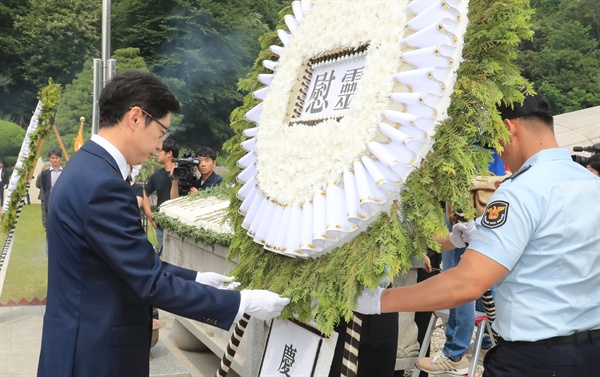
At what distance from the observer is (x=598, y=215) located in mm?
2100

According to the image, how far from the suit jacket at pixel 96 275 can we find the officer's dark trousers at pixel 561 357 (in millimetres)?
1192

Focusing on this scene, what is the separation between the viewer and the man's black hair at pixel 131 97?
2.25m

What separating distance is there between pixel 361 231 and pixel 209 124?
110 feet

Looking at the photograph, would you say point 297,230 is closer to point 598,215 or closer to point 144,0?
point 598,215

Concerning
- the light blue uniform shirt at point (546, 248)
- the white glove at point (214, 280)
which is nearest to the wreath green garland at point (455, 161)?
the light blue uniform shirt at point (546, 248)

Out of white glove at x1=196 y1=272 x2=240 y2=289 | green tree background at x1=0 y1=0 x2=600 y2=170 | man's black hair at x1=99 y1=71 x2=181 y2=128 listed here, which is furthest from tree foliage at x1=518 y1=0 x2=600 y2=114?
man's black hair at x1=99 y1=71 x2=181 y2=128

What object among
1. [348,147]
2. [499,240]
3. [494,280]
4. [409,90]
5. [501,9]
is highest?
[501,9]

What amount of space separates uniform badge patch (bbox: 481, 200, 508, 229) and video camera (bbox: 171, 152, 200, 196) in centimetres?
563

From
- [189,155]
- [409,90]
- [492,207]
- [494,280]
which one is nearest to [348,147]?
[409,90]

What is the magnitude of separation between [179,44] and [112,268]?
33051mm

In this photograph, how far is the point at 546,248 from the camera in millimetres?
2043

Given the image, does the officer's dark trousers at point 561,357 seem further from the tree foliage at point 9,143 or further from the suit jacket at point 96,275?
the tree foliage at point 9,143

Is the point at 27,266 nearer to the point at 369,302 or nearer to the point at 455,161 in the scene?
the point at 369,302

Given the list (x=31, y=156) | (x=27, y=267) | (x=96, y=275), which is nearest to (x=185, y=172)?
(x=31, y=156)
